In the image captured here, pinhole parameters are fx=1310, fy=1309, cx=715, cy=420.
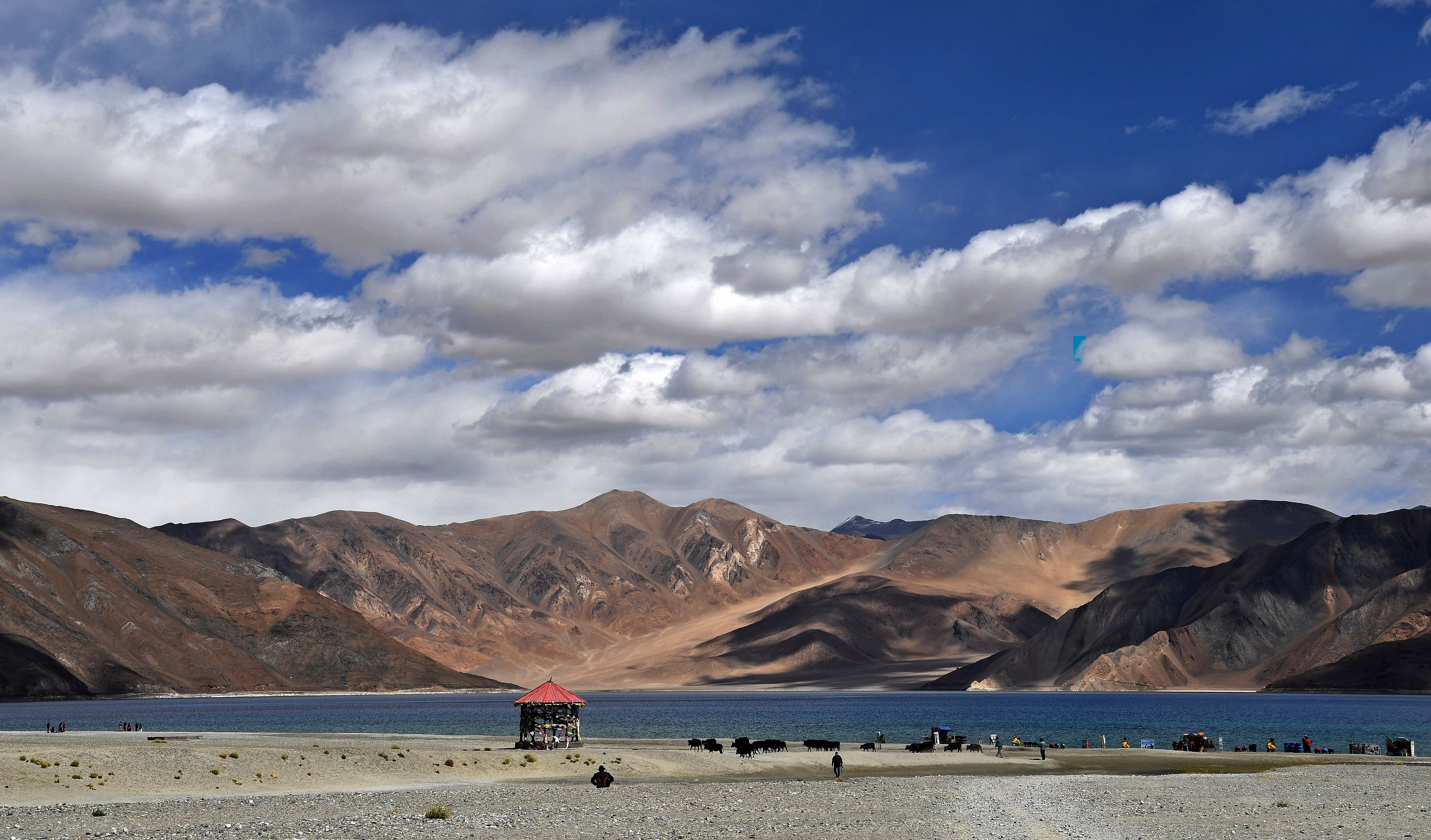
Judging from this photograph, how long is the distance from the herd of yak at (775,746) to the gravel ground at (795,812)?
20.9 m

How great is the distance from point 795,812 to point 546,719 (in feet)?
130

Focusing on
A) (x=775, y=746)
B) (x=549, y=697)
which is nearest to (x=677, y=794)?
(x=549, y=697)

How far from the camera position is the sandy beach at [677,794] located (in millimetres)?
38312

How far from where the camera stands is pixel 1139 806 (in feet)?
152

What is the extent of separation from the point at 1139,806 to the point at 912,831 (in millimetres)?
12748

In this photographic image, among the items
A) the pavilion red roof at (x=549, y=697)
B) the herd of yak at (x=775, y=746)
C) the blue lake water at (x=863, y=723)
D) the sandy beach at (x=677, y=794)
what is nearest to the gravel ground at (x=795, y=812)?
the sandy beach at (x=677, y=794)

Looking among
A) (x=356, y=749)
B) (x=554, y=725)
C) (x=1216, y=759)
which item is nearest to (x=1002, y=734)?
(x=1216, y=759)

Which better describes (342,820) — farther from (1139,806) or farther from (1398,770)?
(1398,770)

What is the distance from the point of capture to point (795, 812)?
43906 millimetres

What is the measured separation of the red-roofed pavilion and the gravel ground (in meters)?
21.1

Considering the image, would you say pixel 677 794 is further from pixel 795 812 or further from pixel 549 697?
pixel 549 697

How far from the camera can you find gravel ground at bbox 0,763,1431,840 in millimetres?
37125

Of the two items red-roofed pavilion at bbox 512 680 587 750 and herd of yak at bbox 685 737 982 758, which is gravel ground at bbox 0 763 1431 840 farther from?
red-roofed pavilion at bbox 512 680 587 750

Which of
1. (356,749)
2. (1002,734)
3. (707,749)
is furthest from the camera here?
(1002,734)
